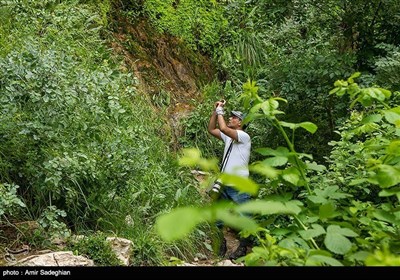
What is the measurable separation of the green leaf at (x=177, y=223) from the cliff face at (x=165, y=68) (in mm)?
8008

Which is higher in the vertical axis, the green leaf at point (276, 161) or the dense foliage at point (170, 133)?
the green leaf at point (276, 161)

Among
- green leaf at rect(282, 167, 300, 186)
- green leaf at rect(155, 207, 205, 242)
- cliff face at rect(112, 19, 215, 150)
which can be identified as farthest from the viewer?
cliff face at rect(112, 19, 215, 150)

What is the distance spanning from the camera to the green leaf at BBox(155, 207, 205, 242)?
1.06 m

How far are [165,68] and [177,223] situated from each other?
9.88 meters

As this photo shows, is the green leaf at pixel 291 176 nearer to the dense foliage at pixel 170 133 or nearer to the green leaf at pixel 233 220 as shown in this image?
the dense foliage at pixel 170 133

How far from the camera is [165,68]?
10.8m

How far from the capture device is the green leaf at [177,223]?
106 cm

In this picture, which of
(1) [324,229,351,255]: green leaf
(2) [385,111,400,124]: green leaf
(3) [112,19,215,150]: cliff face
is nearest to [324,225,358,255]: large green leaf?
(1) [324,229,351,255]: green leaf

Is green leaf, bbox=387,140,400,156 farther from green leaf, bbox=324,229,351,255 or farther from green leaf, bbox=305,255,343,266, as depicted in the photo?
green leaf, bbox=305,255,343,266

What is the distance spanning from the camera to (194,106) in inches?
402

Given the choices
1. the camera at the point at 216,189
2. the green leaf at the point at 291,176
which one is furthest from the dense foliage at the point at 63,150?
the green leaf at the point at 291,176

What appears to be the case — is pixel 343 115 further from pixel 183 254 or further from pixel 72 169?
pixel 72 169

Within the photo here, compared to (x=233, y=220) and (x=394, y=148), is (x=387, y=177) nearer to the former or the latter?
(x=394, y=148)

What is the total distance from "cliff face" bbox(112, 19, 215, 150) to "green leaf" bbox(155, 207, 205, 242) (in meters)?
8.01
